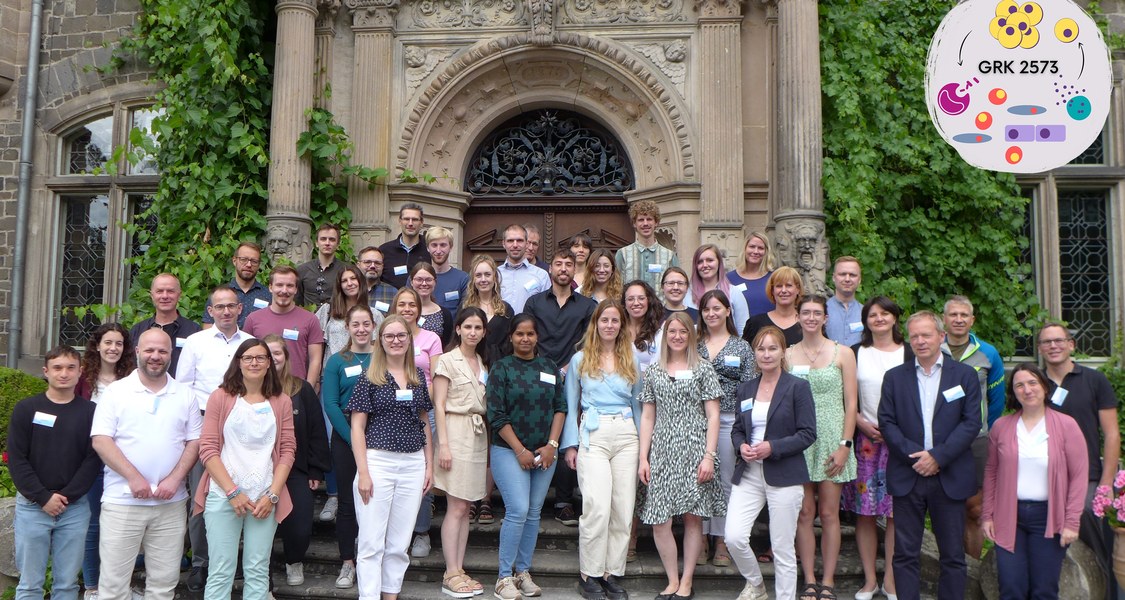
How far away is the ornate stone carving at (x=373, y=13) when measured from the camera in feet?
26.6

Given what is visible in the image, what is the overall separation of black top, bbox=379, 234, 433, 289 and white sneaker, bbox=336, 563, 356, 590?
2.25 m

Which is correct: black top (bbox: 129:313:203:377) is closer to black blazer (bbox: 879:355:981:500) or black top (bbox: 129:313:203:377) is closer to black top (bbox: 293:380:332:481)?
black top (bbox: 293:380:332:481)

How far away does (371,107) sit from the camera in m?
8.05

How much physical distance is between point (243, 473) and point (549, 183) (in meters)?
4.74

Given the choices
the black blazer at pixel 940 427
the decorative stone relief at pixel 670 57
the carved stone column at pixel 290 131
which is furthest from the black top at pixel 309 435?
the decorative stone relief at pixel 670 57

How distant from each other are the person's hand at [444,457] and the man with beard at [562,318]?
3.16ft

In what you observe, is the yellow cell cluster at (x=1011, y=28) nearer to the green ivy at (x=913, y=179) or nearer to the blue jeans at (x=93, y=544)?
the green ivy at (x=913, y=179)

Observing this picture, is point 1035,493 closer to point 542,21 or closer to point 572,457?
point 572,457

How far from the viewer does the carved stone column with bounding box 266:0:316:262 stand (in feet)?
24.2

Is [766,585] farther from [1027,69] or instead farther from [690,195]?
[1027,69]

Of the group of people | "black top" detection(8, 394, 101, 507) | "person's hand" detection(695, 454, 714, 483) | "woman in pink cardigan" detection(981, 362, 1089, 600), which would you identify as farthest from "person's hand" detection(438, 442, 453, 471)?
"woman in pink cardigan" detection(981, 362, 1089, 600)

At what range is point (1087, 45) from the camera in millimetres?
8102

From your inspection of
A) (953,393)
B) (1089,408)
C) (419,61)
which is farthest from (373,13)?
(1089,408)

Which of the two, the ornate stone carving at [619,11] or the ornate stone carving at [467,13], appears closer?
the ornate stone carving at [619,11]
